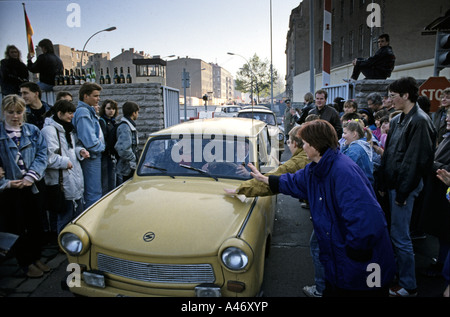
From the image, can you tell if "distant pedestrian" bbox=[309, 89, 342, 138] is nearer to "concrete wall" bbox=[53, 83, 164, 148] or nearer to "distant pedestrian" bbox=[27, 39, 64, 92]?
"concrete wall" bbox=[53, 83, 164, 148]

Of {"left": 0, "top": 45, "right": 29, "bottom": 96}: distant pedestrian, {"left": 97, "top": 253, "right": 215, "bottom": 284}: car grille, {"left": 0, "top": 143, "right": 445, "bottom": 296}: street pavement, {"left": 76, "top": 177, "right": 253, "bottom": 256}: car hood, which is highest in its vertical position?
{"left": 0, "top": 45, "right": 29, "bottom": 96}: distant pedestrian

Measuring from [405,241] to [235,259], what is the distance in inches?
72.3

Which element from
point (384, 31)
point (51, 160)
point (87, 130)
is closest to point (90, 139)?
point (87, 130)

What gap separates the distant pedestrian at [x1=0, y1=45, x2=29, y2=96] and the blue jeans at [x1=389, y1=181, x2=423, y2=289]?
773 cm

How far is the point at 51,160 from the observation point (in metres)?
3.99

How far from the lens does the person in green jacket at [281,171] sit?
10.2ft

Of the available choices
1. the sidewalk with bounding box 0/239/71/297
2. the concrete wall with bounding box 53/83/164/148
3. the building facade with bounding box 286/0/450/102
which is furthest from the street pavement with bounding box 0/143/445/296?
the building facade with bounding box 286/0/450/102

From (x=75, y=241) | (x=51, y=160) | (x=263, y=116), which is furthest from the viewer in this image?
(x=263, y=116)

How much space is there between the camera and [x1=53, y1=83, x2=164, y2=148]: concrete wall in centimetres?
897

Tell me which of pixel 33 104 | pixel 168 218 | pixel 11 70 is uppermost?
pixel 11 70

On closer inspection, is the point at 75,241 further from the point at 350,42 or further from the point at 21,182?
the point at 350,42

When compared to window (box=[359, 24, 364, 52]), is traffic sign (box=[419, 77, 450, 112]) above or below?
below

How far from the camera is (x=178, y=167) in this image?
12.6 feet
